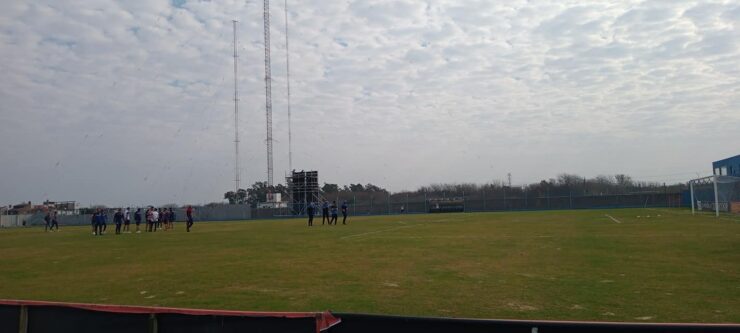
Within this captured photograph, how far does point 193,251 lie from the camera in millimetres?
20859

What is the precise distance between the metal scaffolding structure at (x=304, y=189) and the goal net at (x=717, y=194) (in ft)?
143

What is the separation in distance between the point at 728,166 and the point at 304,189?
5034 cm

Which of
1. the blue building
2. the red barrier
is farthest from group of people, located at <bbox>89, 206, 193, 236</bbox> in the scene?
the blue building

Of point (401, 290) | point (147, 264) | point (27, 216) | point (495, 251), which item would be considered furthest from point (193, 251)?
point (27, 216)

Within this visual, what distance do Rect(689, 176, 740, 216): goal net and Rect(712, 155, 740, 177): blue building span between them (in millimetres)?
4045

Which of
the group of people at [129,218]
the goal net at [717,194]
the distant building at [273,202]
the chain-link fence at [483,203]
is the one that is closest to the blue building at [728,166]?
the goal net at [717,194]

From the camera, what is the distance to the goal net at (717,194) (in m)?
42.3

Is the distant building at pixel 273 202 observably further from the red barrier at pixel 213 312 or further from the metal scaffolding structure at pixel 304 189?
the red barrier at pixel 213 312

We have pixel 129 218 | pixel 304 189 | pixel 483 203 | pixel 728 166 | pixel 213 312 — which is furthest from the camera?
pixel 483 203

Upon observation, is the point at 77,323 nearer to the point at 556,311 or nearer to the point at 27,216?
the point at 556,311

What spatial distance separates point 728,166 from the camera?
6369 cm

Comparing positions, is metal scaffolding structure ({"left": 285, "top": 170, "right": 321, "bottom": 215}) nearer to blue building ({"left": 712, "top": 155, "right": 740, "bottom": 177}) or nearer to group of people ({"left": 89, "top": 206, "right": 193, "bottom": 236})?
group of people ({"left": 89, "top": 206, "right": 193, "bottom": 236})

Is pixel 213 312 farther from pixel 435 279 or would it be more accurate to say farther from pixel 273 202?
pixel 273 202

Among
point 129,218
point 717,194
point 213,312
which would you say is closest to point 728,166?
point 717,194
